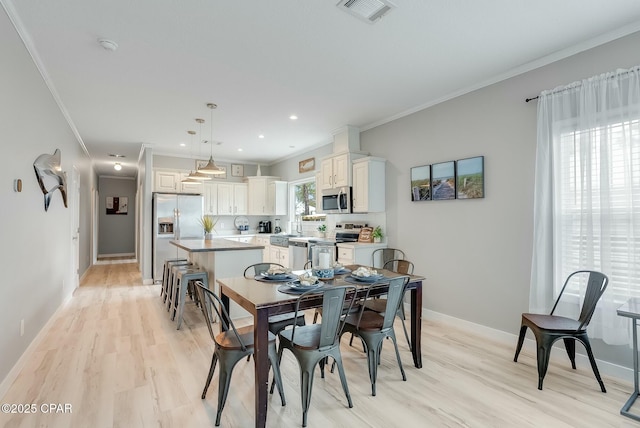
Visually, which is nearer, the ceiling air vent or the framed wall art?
the ceiling air vent

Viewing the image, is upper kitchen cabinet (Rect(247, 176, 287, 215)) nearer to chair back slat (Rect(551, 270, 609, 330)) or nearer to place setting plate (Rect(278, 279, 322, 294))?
place setting plate (Rect(278, 279, 322, 294))

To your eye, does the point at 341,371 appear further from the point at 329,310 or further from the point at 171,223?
the point at 171,223

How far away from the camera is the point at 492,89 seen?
3.50 meters

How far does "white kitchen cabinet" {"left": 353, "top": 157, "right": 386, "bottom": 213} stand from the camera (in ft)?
15.4

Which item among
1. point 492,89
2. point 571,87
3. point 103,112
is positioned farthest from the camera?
point 103,112

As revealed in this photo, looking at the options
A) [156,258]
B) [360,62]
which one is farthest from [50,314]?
[360,62]

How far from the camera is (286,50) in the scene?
9.39 ft

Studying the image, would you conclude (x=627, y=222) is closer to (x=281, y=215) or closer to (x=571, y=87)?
(x=571, y=87)

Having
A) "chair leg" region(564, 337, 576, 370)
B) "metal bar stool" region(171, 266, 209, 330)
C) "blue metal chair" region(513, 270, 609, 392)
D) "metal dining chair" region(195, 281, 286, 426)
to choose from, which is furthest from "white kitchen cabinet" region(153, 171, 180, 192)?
"chair leg" region(564, 337, 576, 370)

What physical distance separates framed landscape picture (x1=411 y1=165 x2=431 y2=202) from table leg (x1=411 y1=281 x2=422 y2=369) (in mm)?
1674

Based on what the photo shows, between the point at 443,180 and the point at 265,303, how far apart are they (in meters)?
2.89

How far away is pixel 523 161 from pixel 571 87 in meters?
0.73

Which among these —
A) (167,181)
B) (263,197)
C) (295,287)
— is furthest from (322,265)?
(167,181)

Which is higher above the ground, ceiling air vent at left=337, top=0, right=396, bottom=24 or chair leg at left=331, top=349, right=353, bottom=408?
ceiling air vent at left=337, top=0, right=396, bottom=24
